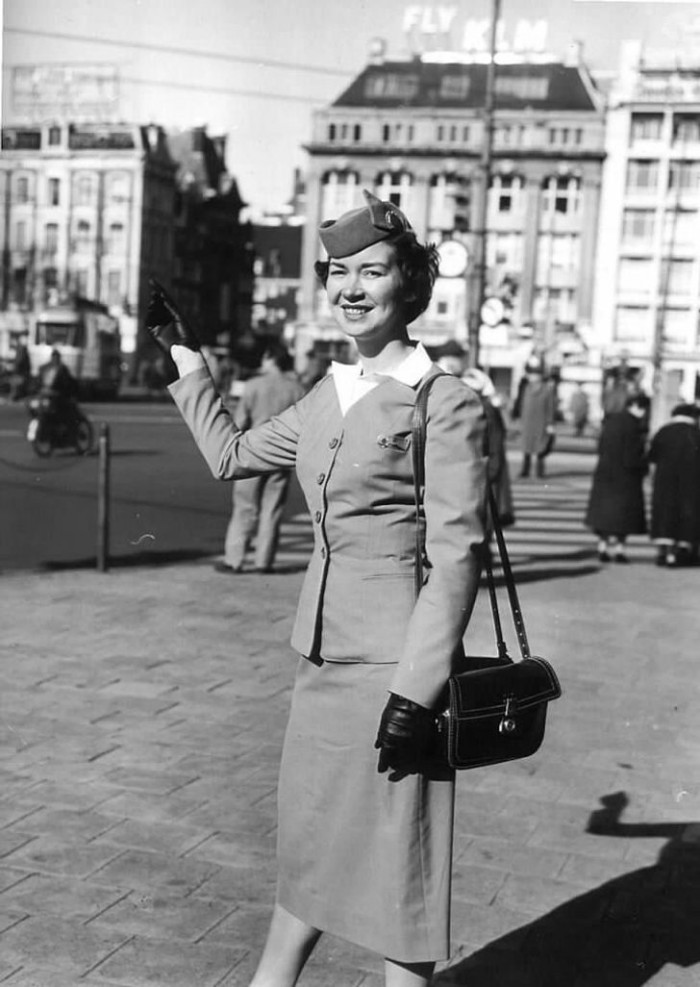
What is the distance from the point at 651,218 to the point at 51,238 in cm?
2100

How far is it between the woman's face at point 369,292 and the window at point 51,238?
26817 mm

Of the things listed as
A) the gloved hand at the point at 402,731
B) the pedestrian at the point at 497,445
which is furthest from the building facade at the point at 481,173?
the gloved hand at the point at 402,731

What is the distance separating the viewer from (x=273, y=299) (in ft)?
209

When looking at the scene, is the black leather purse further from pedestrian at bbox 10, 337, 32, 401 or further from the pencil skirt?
pedestrian at bbox 10, 337, 32, 401

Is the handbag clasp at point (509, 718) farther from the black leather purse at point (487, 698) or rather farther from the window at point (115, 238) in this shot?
the window at point (115, 238)

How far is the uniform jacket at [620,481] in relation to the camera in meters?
11.6

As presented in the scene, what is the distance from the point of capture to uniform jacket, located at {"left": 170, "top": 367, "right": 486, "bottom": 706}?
2447 mm

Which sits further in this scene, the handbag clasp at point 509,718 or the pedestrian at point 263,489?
the pedestrian at point 263,489

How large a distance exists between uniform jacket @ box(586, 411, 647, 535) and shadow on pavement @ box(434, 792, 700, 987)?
762 centimetres

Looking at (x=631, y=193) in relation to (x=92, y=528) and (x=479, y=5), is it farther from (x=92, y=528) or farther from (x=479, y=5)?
(x=92, y=528)

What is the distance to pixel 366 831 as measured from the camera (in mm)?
2602

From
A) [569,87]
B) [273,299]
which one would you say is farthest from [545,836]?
[273,299]

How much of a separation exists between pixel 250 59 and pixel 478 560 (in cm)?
406

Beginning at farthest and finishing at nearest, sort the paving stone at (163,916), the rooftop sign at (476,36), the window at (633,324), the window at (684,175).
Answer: the window at (633,324), the window at (684,175), the rooftop sign at (476,36), the paving stone at (163,916)
